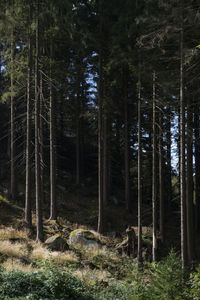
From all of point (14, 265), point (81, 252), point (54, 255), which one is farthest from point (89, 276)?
point (81, 252)

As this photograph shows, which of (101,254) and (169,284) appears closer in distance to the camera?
(169,284)

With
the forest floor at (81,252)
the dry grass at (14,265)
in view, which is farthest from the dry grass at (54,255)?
the dry grass at (14,265)

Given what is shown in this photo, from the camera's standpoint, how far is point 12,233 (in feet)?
39.3

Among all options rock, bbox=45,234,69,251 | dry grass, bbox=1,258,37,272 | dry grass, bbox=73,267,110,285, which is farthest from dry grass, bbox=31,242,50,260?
dry grass, bbox=73,267,110,285

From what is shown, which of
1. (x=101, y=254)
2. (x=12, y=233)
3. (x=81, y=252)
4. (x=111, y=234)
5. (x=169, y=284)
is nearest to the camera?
(x=169, y=284)

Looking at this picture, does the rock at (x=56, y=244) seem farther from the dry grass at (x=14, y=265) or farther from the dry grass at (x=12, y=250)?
the dry grass at (x=14, y=265)

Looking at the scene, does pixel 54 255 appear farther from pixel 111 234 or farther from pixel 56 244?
pixel 111 234

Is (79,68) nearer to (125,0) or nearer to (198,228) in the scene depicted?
(125,0)

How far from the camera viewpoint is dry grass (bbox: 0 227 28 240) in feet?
37.6

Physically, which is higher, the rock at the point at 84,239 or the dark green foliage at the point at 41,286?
the dark green foliage at the point at 41,286

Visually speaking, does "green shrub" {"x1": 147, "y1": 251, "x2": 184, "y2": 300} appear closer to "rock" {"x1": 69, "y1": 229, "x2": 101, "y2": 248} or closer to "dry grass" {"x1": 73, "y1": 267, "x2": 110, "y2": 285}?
"dry grass" {"x1": 73, "y1": 267, "x2": 110, "y2": 285}

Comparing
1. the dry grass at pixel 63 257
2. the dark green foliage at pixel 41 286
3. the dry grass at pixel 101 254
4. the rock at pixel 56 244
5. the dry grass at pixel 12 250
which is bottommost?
the dry grass at pixel 101 254

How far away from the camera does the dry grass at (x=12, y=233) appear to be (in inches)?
451

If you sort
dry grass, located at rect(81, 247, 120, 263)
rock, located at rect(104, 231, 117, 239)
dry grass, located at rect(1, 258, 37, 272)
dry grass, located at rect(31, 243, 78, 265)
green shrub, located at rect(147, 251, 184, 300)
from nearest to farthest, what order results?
green shrub, located at rect(147, 251, 184, 300), dry grass, located at rect(1, 258, 37, 272), dry grass, located at rect(31, 243, 78, 265), dry grass, located at rect(81, 247, 120, 263), rock, located at rect(104, 231, 117, 239)
